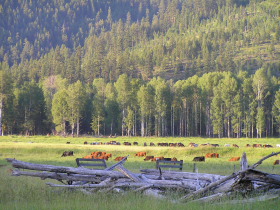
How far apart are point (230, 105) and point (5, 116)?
51.3m

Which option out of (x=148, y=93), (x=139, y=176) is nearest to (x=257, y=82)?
(x=148, y=93)

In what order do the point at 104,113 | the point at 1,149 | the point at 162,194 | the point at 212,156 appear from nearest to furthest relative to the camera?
the point at 162,194
the point at 212,156
the point at 1,149
the point at 104,113

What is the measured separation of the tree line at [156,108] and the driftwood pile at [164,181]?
7869 cm

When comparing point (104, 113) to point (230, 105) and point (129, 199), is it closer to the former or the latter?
point (230, 105)

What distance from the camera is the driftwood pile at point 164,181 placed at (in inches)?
501

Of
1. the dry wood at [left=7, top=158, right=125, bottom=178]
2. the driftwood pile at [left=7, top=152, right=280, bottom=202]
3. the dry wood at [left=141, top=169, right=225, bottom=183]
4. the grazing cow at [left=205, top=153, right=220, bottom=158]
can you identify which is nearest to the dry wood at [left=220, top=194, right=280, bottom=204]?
the driftwood pile at [left=7, top=152, right=280, bottom=202]

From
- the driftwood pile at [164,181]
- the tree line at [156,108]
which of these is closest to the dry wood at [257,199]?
the driftwood pile at [164,181]

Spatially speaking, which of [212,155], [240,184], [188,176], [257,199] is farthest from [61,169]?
[212,155]

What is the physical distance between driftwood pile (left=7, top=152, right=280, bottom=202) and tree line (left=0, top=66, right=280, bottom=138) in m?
78.7

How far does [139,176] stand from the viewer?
14898 mm

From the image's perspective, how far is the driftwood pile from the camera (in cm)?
1273

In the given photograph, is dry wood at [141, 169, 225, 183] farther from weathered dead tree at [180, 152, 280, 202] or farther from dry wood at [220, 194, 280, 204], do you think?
dry wood at [220, 194, 280, 204]

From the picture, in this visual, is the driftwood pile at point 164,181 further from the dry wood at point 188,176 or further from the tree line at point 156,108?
the tree line at point 156,108

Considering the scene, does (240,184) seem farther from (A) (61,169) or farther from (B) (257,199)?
→ (A) (61,169)
